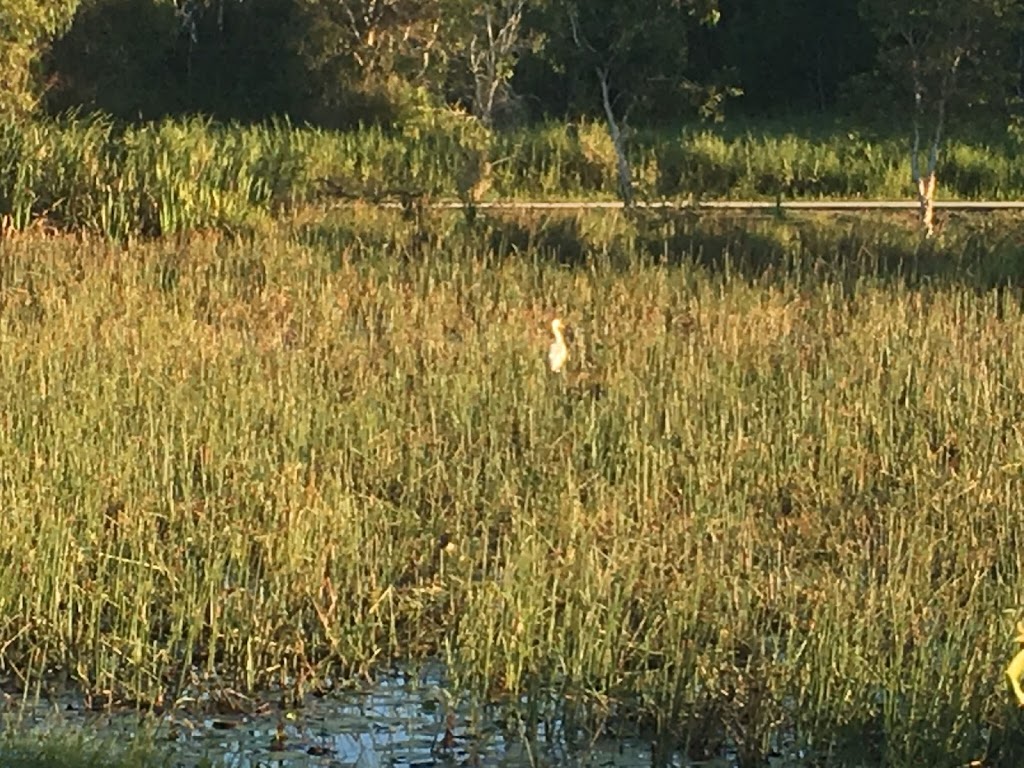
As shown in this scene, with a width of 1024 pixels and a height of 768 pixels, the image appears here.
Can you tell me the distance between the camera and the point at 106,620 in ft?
21.7

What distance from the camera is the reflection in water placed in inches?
222

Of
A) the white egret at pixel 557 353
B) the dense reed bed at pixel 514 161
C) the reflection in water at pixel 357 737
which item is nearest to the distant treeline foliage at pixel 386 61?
the dense reed bed at pixel 514 161

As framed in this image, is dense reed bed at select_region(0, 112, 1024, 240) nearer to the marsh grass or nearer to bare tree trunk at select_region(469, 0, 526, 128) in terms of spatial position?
bare tree trunk at select_region(469, 0, 526, 128)

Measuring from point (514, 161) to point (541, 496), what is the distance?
20.0 meters

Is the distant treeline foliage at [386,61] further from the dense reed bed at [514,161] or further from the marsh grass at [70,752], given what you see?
the marsh grass at [70,752]

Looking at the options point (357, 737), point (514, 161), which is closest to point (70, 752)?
point (357, 737)

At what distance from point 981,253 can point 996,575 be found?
1005cm

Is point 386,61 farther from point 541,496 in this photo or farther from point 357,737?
point 357,737

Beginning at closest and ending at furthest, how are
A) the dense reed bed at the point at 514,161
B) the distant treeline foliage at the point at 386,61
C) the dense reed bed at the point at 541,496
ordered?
the dense reed bed at the point at 541,496, the dense reed bed at the point at 514,161, the distant treeline foliage at the point at 386,61

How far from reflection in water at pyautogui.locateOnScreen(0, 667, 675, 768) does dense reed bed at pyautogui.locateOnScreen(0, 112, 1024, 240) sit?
13122 millimetres

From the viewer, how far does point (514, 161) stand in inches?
1092

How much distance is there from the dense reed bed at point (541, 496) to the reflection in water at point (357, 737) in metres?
0.12

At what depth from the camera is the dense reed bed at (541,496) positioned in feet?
19.2

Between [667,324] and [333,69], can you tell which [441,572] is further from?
[333,69]
